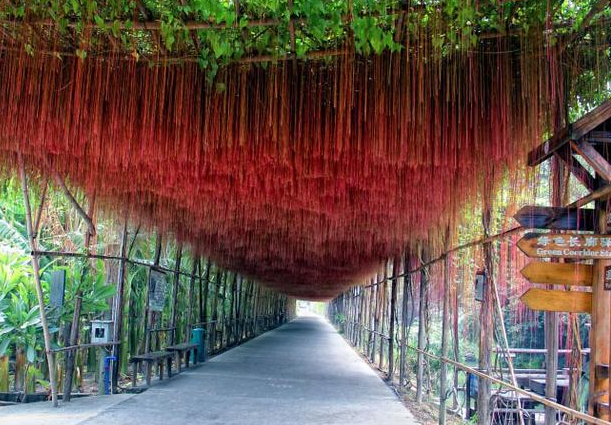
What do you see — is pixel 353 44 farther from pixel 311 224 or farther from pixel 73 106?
pixel 311 224

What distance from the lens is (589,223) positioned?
3436 millimetres

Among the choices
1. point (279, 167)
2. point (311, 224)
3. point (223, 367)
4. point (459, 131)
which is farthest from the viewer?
point (223, 367)

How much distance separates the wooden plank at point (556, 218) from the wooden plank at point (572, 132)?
1.23 feet

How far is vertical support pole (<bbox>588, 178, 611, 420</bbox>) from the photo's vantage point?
10.1ft

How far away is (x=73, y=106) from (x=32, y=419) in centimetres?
370

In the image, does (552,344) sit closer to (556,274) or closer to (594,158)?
(556,274)

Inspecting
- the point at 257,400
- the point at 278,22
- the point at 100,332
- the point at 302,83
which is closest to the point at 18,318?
the point at 100,332

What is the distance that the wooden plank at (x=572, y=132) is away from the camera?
9.68 ft

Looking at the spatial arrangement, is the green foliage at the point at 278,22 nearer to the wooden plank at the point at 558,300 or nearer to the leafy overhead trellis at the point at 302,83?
the leafy overhead trellis at the point at 302,83

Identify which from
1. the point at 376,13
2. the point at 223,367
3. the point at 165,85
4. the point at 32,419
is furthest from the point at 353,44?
the point at 223,367

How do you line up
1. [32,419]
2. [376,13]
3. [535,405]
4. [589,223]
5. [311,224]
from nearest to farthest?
[376,13]
[589,223]
[32,419]
[311,224]
[535,405]

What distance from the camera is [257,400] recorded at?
8.04 meters

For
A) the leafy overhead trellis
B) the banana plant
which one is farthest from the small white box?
the leafy overhead trellis

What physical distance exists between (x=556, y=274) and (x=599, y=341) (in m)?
0.43
